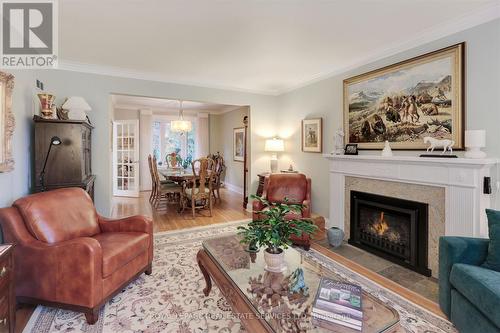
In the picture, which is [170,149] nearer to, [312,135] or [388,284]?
[312,135]

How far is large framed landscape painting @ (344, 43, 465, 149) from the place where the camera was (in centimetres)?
249

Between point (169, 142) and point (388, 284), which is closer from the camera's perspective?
point (388, 284)

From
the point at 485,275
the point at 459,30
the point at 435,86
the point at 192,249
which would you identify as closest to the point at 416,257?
A: the point at 485,275

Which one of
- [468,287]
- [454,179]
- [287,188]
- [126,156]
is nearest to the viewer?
[468,287]

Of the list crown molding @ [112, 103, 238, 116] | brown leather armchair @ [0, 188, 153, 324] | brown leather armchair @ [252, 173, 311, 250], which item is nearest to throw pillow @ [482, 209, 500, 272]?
brown leather armchair @ [252, 173, 311, 250]

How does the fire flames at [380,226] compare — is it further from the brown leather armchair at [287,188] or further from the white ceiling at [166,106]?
the white ceiling at [166,106]

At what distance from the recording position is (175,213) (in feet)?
16.3

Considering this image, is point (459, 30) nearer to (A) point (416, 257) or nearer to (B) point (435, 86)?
(B) point (435, 86)

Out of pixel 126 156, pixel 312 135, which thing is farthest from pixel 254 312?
pixel 126 156

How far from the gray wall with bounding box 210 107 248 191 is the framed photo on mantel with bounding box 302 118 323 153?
2.64 metres

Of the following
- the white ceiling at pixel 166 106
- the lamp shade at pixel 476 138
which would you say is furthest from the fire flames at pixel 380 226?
the white ceiling at pixel 166 106

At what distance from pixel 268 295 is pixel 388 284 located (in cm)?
161

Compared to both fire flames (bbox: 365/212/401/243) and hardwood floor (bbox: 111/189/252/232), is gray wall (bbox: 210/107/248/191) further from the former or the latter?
fire flames (bbox: 365/212/401/243)

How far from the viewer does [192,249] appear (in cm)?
326
